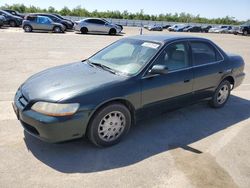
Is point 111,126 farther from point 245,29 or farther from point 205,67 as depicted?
point 245,29

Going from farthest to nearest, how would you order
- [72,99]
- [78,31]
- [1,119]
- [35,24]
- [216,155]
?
[78,31]
[35,24]
[1,119]
[216,155]
[72,99]

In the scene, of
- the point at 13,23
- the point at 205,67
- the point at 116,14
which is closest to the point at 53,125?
the point at 205,67

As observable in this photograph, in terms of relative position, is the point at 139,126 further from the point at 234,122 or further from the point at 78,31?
the point at 78,31

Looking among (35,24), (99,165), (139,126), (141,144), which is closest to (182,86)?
(139,126)

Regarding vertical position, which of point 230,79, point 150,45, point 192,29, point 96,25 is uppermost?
point 150,45

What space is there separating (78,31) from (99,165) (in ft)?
70.9

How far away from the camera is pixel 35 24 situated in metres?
21.9

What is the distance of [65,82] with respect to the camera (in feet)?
12.5

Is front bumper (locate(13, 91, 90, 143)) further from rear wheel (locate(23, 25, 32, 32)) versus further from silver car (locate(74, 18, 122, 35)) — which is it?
silver car (locate(74, 18, 122, 35))

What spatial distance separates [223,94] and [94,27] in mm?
19663

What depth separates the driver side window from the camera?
4.36m

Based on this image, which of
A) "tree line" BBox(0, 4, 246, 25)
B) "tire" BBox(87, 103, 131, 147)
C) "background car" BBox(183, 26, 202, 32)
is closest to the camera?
"tire" BBox(87, 103, 131, 147)

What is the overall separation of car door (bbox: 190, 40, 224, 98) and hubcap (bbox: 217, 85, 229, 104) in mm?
288

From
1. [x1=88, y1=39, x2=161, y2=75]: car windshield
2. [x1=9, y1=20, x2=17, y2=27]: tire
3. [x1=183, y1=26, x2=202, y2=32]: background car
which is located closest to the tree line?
[x1=183, y1=26, x2=202, y2=32]: background car
